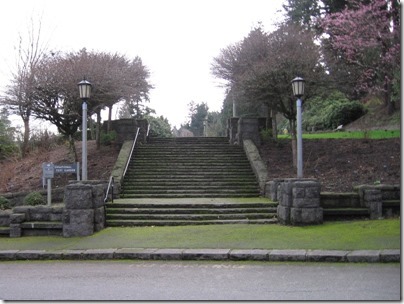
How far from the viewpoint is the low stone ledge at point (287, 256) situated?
337 inches

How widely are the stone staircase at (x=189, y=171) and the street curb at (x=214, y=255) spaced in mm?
7097

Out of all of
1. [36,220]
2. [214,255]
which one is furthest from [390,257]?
[36,220]

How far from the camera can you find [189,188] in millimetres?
17578

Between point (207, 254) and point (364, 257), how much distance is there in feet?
9.45

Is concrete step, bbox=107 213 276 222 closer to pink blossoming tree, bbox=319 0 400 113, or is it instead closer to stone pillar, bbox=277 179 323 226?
stone pillar, bbox=277 179 323 226

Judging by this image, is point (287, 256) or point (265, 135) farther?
point (265, 135)

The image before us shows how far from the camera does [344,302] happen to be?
5781 millimetres

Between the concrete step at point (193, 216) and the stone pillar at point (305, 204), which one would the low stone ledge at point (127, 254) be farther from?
the stone pillar at point (305, 204)

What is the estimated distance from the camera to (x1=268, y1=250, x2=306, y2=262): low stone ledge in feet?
28.1

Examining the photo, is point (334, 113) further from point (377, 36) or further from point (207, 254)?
point (207, 254)

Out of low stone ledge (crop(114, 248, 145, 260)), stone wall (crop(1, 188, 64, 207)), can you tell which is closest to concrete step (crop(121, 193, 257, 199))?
stone wall (crop(1, 188, 64, 207))

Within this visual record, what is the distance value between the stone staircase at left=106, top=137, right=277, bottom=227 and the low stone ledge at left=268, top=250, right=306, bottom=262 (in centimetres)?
403

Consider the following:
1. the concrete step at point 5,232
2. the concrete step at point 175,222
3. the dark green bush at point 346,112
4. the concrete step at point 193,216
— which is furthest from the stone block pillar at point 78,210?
the dark green bush at point 346,112

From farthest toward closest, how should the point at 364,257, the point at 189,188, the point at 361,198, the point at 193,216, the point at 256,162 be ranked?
1. the point at 256,162
2. the point at 189,188
3. the point at 193,216
4. the point at 361,198
5. the point at 364,257
